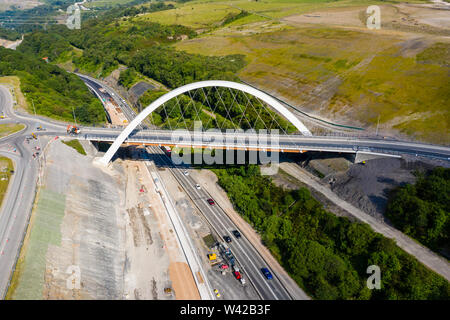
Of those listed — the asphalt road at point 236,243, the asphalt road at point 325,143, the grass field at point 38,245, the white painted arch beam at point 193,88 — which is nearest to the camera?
the grass field at point 38,245

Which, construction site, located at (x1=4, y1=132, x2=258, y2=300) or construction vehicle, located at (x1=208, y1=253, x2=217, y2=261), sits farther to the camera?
construction vehicle, located at (x1=208, y1=253, x2=217, y2=261)

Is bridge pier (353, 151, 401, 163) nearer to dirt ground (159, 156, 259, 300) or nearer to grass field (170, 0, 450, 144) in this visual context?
grass field (170, 0, 450, 144)

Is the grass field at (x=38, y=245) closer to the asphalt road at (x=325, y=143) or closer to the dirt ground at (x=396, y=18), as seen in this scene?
the asphalt road at (x=325, y=143)

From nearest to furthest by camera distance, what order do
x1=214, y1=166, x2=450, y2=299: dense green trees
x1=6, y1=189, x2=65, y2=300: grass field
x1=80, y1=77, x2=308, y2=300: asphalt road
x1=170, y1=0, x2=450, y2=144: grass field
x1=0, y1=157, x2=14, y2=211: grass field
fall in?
x1=6, y1=189, x2=65, y2=300: grass field → x1=214, y1=166, x2=450, y2=299: dense green trees → x1=80, y1=77, x2=308, y2=300: asphalt road → x1=0, y1=157, x2=14, y2=211: grass field → x1=170, y1=0, x2=450, y2=144: grass field

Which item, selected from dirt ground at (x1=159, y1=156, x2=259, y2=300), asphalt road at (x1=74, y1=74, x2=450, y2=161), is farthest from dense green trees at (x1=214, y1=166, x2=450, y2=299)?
asphalt road at (x1=74, y1=74, x2=450, y2=161)

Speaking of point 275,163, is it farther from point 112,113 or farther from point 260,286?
point 112,113

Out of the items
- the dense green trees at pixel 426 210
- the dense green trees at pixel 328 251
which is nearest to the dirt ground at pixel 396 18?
the dense green trees at pixel 426 210

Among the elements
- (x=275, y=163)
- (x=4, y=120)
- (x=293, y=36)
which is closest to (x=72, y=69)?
(x=4, y=120)
